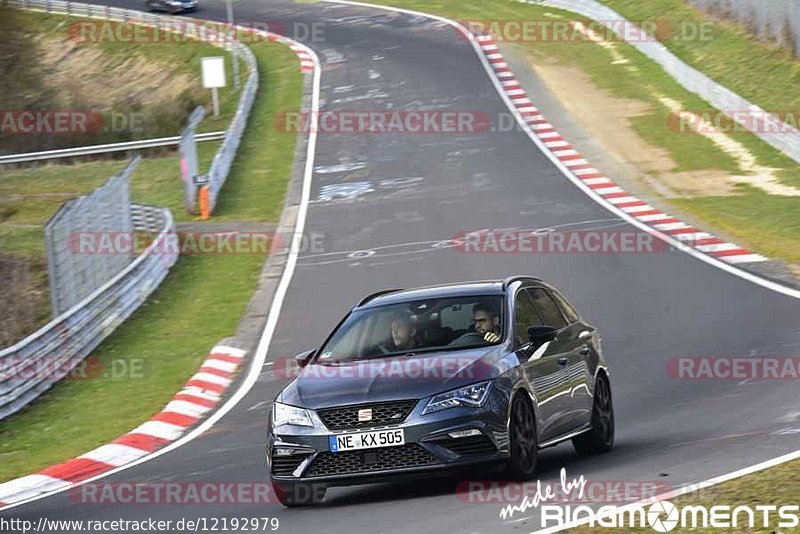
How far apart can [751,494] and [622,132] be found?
2776 cm

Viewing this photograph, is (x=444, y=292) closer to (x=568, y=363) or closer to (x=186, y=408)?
(x=568, y=363)

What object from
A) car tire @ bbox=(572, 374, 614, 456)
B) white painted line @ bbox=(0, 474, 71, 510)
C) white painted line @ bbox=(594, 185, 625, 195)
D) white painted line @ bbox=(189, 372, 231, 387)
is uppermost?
car tire @ bbox=(572, 374, 614, 456)

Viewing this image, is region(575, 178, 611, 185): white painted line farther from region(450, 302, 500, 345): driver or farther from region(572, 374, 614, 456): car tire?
region(450, 302, 500, 345): driver

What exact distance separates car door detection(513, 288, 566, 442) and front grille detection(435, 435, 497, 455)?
0.91 metres

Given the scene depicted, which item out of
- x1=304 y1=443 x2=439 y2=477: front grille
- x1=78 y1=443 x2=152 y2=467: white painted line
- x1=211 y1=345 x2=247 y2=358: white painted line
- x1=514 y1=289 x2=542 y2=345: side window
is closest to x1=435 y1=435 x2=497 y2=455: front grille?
x1=304 y1=443 x2=439 y2=477: front grille

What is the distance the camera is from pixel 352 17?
5744 cm

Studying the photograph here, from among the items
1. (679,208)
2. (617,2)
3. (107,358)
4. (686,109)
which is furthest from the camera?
(617,2)

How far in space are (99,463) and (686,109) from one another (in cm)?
2591

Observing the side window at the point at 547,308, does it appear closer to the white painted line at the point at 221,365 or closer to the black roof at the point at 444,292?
the black roof at the point at 444,292

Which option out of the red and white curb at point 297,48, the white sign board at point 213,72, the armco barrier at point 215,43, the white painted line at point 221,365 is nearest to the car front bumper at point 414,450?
the white painted line at point 221,365

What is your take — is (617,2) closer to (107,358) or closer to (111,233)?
(111,233)

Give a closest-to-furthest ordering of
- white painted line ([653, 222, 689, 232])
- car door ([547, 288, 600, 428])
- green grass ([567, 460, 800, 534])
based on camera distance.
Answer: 1. green grass ([567, 460, 800, 534])
2. car door ([547, 288, 600, 428])
3. white painted line ([653, 222, 689, 232])

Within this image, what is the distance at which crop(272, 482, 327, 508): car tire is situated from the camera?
10648 mm

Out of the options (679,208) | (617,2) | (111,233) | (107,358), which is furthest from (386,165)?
(617,2)
